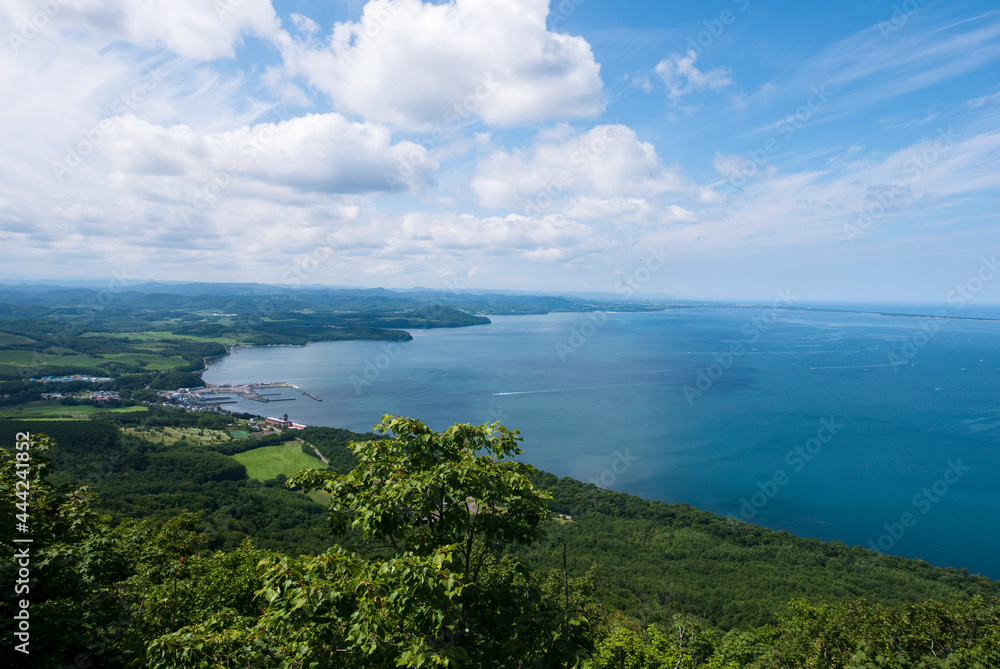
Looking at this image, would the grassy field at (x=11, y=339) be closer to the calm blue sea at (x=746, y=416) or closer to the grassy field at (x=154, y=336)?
the grassy field at (x=154, y=336)

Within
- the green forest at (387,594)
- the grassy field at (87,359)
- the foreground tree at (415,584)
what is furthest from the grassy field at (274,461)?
the grassy field at (87,359)

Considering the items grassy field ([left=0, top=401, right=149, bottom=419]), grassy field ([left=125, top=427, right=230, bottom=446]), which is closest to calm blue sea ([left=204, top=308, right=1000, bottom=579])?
grassy field ([left=125, top=427, right=230, bottom=446])

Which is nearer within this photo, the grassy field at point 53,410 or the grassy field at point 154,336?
the grassy field at point 53,410

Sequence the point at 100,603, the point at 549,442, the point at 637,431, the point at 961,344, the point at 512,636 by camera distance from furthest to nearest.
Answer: the point at 961,344, the point at 637,431, the point at 549,442, the point at 100,603, the point at 512,636

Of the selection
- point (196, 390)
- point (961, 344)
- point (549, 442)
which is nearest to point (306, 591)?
point (549, 442)

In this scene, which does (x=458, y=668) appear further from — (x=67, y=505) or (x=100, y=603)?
(x=67, y=505)

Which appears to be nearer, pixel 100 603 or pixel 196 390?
pixel 100 603
